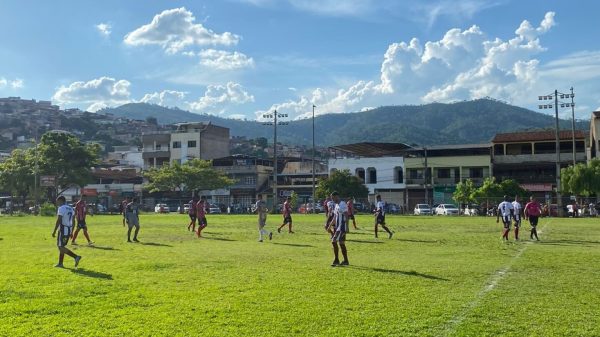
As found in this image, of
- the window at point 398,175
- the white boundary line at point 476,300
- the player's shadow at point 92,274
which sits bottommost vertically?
the white boundary line at point 476,300

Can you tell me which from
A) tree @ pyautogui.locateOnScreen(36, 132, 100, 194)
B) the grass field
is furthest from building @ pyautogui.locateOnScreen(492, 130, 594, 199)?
the grass field

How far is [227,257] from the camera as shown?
16078 millimetres

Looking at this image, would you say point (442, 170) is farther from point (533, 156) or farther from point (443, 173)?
point (533, 156)

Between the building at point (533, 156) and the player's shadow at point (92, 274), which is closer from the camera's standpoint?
the player's shadow at point (92, 274)

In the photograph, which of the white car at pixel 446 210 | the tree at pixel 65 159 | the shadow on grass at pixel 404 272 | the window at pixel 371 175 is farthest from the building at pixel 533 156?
the shadow on grass at pixel 404 272

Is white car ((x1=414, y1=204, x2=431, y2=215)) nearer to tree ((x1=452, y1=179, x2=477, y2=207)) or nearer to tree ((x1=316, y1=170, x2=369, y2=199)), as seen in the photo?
tree ((x1=452, y1=179, x2=477, y2=207))

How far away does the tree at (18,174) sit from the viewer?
71875mm

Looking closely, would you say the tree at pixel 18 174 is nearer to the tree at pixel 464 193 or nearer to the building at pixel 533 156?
the tree at pixel 464 193

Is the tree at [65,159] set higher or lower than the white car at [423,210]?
higher

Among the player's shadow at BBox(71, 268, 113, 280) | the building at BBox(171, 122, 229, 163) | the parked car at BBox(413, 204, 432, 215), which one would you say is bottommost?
the player's shadow at BBox(71, 268, 113, 280)

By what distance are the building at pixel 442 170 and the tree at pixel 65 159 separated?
4104 cm

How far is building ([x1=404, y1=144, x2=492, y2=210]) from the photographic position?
7631 centimetres

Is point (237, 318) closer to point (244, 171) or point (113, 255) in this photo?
point (113, 255)

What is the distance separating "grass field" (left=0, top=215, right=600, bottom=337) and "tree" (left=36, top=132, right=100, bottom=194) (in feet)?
190
